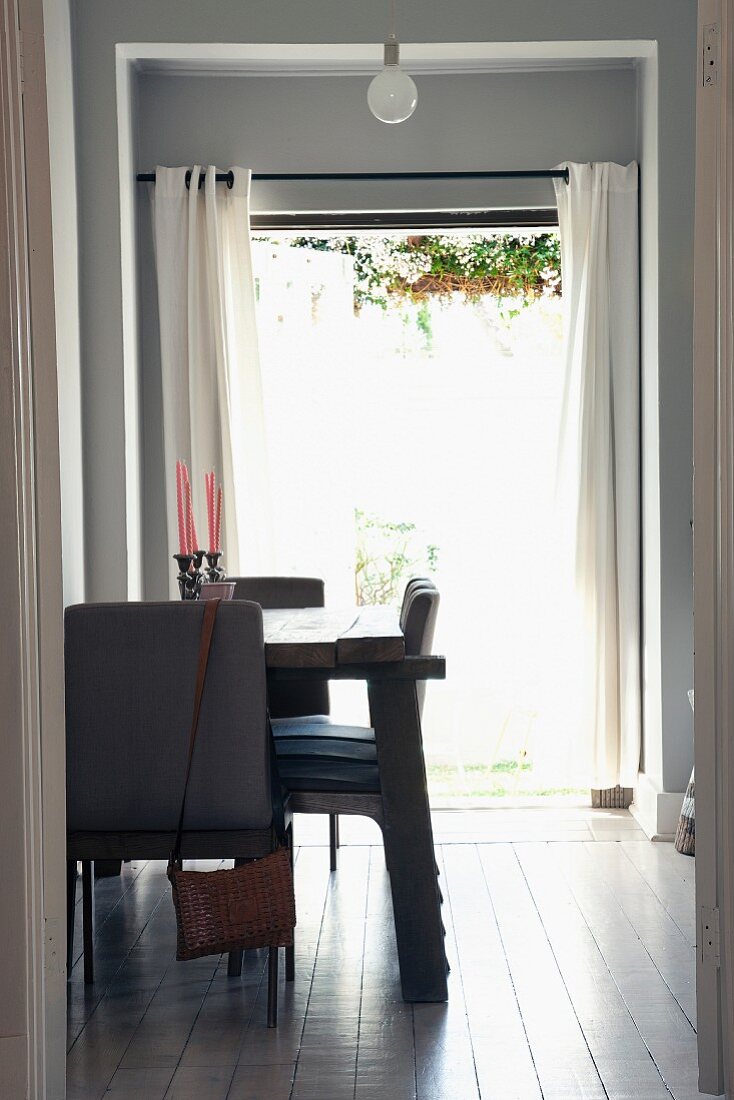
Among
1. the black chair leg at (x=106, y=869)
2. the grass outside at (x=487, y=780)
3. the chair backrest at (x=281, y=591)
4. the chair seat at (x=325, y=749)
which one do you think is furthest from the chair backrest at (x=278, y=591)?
the grass outside at (x=487, y=780)

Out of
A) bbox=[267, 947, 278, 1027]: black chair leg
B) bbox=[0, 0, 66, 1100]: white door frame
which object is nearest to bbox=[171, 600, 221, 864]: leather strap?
bbox=[267, 947, 278, 1027]: black chair leg

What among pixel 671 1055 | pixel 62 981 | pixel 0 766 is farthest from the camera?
pixel 671 1055

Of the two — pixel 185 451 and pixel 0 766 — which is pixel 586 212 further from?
pixel 0 766

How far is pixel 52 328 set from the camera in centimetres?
180

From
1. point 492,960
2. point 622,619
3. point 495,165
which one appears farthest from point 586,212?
point 492,960

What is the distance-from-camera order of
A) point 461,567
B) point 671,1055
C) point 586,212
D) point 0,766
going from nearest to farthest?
point 0,766, point 671,1055, point 586,212, point 461,567

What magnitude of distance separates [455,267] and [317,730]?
2881mm

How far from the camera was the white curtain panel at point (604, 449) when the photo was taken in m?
4.15

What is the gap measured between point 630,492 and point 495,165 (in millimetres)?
1344

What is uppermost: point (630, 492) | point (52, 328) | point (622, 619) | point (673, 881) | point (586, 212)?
point (586, 212)

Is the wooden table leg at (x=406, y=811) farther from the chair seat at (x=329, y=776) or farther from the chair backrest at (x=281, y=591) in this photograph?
the chair backrest at (x=281, y=591)

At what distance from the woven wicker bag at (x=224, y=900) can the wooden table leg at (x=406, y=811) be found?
27 centimetres

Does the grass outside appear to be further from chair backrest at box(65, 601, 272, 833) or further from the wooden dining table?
chair backrest at box(65, 601, 272, 833)

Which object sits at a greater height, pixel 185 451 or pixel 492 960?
pixel 185 451
